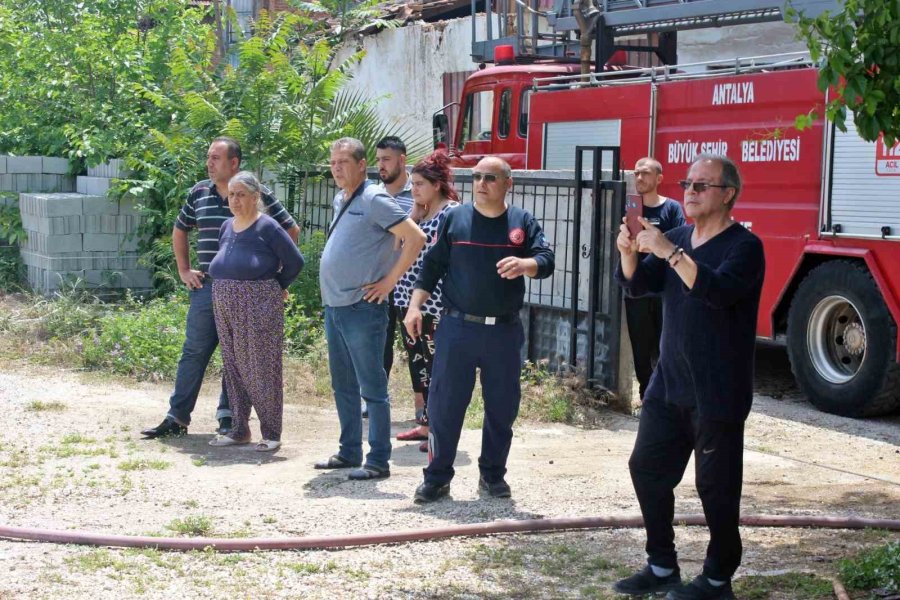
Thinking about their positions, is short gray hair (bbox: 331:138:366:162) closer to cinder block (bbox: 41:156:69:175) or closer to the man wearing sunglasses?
the man wearing sunglasses

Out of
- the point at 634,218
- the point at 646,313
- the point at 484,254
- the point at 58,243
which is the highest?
the point at 634,218

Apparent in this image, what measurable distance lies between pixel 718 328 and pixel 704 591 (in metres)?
1.03

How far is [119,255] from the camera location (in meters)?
13.6

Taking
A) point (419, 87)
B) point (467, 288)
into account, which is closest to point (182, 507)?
point (467, 288)

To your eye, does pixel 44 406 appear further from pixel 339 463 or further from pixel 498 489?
pixel 498 489

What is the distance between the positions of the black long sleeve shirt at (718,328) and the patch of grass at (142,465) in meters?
3.56

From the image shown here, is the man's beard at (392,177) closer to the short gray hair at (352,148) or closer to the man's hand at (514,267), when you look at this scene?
the short gray hair at (352,148)

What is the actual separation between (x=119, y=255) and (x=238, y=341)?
649 cm

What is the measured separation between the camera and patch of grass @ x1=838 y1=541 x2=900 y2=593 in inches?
188

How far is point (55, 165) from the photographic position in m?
15.3

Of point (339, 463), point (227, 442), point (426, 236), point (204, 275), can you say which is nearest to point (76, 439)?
point (227, 442)

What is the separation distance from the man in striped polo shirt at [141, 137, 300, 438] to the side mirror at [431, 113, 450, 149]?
6293mm

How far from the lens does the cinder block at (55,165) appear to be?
15.2 m

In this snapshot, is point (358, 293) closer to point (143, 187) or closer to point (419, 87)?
point (143, 187)
